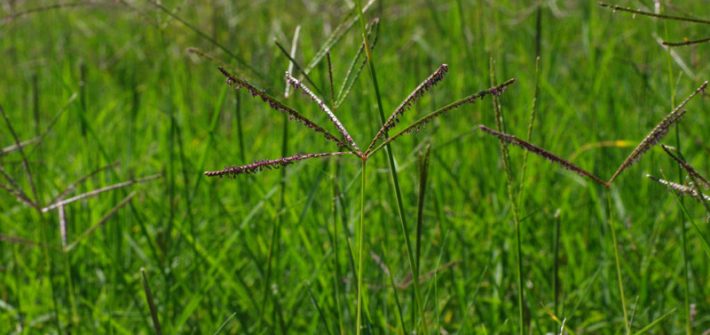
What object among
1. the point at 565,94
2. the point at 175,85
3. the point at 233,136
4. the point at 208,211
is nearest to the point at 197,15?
the point at 175,85

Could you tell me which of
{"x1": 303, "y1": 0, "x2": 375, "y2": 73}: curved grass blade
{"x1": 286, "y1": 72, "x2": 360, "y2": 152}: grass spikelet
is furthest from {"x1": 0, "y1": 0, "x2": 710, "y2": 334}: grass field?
{"x1": 286, "y1": 72, "x2": 360, "y2": 152}: grass spikelet

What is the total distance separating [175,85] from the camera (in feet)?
9.92

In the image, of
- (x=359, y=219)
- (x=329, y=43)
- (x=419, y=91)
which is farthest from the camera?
(x=359, y=219)

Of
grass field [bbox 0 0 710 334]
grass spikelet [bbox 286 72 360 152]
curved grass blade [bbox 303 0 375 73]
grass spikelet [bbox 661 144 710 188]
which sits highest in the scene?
curved grass blade [bbox 303 0 375 73]

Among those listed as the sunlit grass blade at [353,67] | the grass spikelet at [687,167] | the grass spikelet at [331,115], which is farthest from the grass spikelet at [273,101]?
the grass spikelet at [687,167]

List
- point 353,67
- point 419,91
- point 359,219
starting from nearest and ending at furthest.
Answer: point 419,91 < point 353,67 < point 359,219

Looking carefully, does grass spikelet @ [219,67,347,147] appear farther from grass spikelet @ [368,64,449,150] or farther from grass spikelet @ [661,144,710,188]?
grass spikelet @ [661,144,710,188]

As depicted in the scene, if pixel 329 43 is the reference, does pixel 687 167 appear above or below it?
below

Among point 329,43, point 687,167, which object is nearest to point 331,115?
point 687,167

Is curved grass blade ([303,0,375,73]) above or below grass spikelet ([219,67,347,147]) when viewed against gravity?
above

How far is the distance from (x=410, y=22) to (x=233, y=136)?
1.91 meters

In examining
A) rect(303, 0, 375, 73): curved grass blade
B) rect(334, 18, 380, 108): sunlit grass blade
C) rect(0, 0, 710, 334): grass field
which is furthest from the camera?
rect(0, 0, 710, 334): grass field

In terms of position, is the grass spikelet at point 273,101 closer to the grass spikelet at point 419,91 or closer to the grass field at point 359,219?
the grass spikelet at point 419,91

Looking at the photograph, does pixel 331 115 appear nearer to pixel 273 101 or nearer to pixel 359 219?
pixel 273 101
